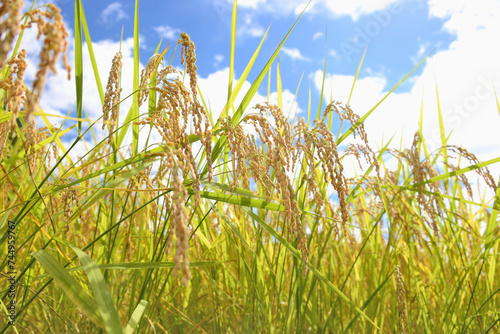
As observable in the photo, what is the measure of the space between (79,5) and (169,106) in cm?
51

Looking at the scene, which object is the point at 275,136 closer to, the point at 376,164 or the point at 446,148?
the point at 376,164

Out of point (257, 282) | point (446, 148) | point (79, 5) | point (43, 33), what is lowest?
point (257, 282)

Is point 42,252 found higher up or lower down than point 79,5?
lower down

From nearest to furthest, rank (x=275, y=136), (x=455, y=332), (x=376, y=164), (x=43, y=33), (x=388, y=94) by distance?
1. (x=43, y=33)
2. (x=275, y=136)
3. (x=376, y=164)
4. (x=388, y=94)
5. (x=455, y=332)

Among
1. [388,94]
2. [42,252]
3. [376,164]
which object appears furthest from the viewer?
[388,94]

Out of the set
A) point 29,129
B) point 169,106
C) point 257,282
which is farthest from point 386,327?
point 29,129

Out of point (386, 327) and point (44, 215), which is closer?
point (44, 215)

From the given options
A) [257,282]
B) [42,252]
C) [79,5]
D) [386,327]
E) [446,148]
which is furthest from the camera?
[386,327]

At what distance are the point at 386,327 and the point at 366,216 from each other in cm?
76

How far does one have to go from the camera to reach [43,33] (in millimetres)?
610

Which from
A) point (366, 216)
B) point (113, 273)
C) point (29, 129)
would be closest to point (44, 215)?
point (113, 273)

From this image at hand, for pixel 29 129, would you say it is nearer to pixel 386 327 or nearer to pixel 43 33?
pixel 43 33

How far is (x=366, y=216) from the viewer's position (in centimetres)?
271

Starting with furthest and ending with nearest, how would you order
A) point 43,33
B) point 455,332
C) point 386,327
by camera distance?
point 386,327 → point 455,332 → point 43,33
